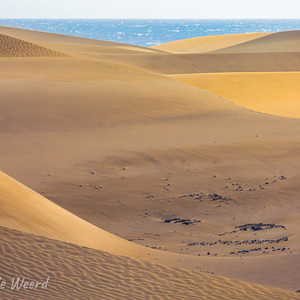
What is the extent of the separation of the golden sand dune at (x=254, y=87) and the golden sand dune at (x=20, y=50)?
24.2ft

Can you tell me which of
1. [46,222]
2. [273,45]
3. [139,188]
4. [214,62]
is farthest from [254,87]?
[46,222]

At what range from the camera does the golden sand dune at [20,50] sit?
1401 inches

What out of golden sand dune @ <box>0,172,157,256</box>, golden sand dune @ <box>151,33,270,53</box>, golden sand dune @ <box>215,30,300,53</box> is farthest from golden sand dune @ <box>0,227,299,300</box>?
golden sand dune @ <box>151,33,270,53</box>

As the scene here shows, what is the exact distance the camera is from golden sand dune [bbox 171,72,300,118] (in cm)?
3512

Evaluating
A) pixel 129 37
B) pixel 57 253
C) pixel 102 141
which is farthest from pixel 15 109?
pixel 129 37

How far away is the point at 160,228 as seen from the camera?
39.7 ft

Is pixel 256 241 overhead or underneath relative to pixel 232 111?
underneath

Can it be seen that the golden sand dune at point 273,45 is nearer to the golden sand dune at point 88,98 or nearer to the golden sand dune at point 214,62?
the golden sand dune at point 214,62

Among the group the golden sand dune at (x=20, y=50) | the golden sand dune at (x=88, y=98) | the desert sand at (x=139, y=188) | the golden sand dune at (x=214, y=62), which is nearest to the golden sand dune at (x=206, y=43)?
the golden sand dune at (x=214, y=62)

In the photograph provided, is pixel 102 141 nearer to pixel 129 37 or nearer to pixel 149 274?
pixel 149 274

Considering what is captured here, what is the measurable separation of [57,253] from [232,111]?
51.9 feet

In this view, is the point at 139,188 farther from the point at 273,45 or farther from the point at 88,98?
the point at 273,45

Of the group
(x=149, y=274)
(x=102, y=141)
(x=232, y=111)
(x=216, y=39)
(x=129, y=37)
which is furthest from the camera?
(x=129, y=37)

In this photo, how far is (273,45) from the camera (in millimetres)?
61656
